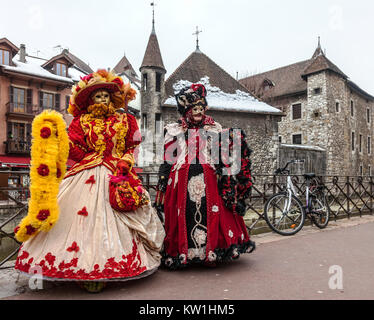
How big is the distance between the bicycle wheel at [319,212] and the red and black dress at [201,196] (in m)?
3.00

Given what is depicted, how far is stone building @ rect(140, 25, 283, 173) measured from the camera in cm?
1877

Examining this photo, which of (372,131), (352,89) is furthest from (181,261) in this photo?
(372,131)

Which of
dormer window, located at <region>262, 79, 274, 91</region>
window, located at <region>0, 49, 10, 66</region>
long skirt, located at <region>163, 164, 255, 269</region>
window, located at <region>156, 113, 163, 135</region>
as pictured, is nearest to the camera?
long skirt, located at <region>163, 164, 255, 269</region>

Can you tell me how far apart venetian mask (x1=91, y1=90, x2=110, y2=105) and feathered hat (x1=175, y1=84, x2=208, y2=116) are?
860 millimetres

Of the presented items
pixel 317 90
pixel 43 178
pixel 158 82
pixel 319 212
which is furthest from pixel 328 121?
pixel 43 178

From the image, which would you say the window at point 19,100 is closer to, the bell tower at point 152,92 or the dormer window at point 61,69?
the dormer window at point 61,69

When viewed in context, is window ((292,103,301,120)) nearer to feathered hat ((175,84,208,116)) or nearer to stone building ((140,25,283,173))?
stone building ((140,25,283,173))

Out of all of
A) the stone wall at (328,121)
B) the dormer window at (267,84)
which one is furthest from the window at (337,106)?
Result: the dormer window at (267,84)

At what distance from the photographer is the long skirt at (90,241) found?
2.63 m

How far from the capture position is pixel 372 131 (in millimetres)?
33969

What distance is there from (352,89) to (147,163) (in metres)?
21.3

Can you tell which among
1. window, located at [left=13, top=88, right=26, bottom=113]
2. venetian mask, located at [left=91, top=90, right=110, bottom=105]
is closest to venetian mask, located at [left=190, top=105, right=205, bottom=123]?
venetian mask, located at [left=91, top=90, right=110, bottom=105]

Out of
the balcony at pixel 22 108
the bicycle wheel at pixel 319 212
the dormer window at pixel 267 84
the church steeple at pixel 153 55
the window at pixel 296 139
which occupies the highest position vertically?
the dormer window at pixel 267 84

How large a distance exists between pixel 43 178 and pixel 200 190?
1.60m
